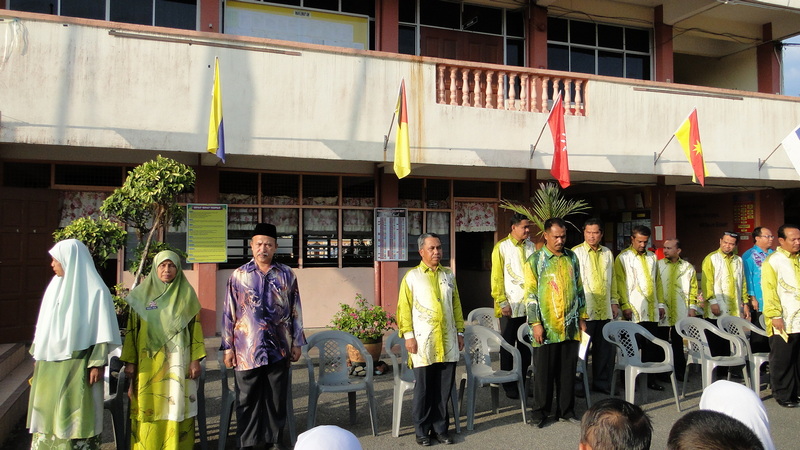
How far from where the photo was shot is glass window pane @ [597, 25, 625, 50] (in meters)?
10.8

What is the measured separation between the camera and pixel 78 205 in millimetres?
7492

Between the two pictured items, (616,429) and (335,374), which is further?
(335,374)

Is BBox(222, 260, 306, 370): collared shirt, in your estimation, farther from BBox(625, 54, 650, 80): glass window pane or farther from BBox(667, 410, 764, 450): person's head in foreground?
BBox(625, 54, 650, 80): glass window pane

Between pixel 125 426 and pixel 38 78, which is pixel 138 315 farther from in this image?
pixel 38 78

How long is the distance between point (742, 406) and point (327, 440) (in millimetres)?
1608

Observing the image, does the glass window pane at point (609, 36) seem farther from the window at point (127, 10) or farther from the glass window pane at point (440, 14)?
the window at point (127, 10)

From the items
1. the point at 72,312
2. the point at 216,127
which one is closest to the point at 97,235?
the point at 72,312

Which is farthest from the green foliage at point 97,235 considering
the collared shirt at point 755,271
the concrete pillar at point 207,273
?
the collared shirt at point 755,271

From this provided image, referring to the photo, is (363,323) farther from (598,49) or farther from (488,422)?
(598,49)

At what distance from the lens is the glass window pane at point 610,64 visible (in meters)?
10.8

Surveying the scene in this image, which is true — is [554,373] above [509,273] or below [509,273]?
below

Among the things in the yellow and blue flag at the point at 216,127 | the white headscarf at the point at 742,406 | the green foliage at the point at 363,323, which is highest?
the yellow and blue flag at the point at 216,127

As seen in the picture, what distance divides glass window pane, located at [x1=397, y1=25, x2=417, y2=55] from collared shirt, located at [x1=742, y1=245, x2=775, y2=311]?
5805mm

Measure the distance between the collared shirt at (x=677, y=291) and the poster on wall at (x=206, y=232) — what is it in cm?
554
